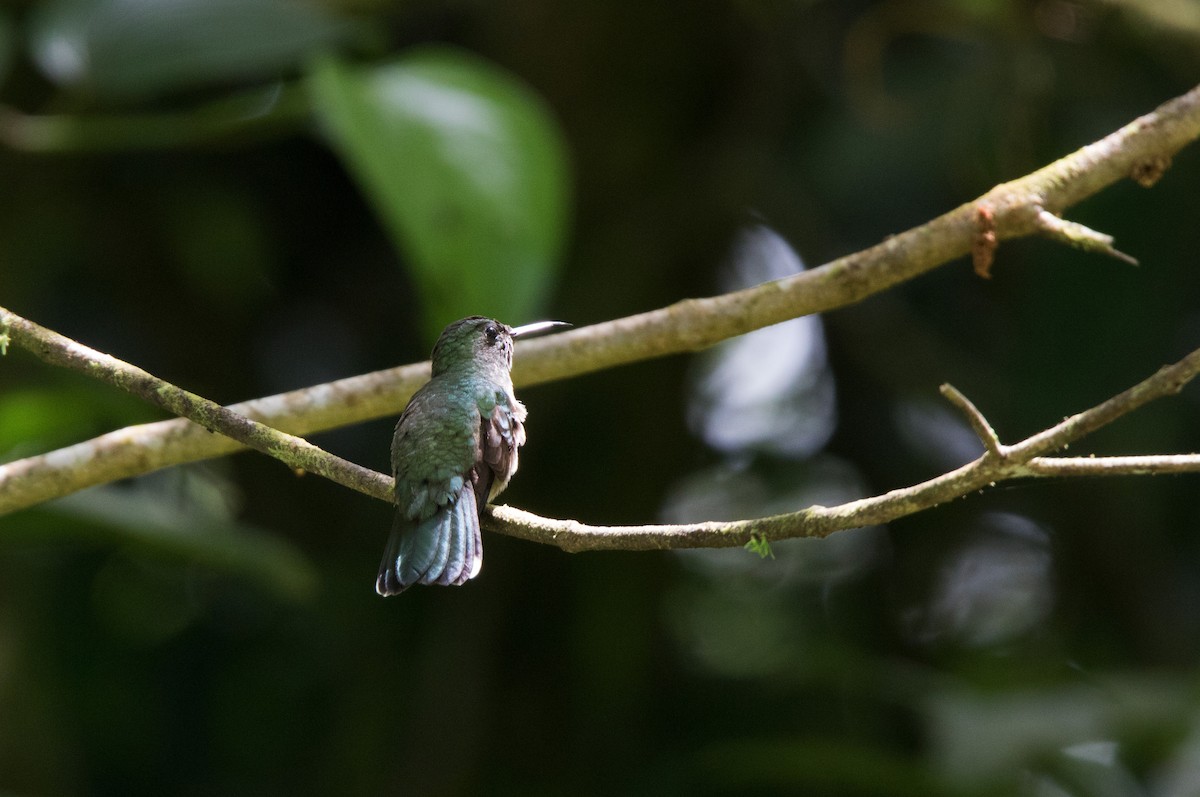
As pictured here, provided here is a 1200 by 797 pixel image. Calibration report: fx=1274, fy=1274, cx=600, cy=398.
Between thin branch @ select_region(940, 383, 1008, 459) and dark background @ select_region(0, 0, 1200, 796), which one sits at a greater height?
dark background @ select_region(0, 0, 1200, 796)

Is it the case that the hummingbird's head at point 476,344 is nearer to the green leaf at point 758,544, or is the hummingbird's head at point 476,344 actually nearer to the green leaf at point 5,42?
the green leaf at point 758,544

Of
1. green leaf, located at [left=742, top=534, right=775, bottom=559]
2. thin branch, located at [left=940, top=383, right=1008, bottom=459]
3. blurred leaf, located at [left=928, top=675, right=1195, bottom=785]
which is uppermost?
blurred leaf, located at [left=928, top=675, right=1195, bottom=785]

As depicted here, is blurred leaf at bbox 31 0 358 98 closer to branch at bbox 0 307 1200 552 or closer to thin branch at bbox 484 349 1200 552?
branch at bbox 0 307 1200 552

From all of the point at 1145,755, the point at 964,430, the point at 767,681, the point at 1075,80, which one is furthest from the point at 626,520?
the point at 1075,80

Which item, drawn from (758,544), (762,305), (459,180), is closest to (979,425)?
(758,544)

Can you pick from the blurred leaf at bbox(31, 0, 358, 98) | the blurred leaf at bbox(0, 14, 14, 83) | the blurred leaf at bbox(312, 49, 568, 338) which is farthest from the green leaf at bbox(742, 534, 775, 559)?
the blurred leaf at bbox(0, 14, 14, 83)

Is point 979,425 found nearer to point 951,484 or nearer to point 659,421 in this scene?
point 951,484
